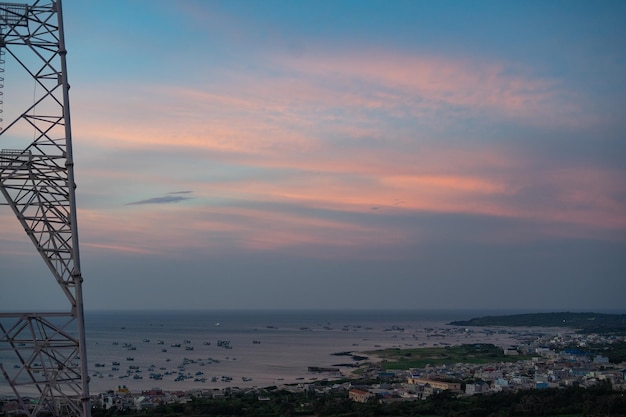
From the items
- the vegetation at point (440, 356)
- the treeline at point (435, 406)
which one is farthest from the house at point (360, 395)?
the vegetation at point (440, 356)

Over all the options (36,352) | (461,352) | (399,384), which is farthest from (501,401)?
(461,352)

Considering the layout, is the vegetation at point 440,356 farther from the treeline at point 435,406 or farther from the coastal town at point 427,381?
the treeline at point 435,406

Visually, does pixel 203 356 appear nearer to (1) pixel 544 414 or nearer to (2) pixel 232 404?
(2) pixel 232 404

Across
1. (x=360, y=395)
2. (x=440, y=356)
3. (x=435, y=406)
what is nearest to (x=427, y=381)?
(x=360, y=395)

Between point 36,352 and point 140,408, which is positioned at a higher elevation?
point 36,352

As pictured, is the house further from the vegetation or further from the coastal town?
the vegetation

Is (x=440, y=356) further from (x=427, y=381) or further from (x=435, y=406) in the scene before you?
(x=435, y=406)

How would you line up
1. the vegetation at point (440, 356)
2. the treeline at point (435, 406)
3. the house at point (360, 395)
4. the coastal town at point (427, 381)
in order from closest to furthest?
the treeline at point (435, 406) < the house at point (360, 395) < the coastal town at point (427, 381) < the vegetation at point (440, 356)
